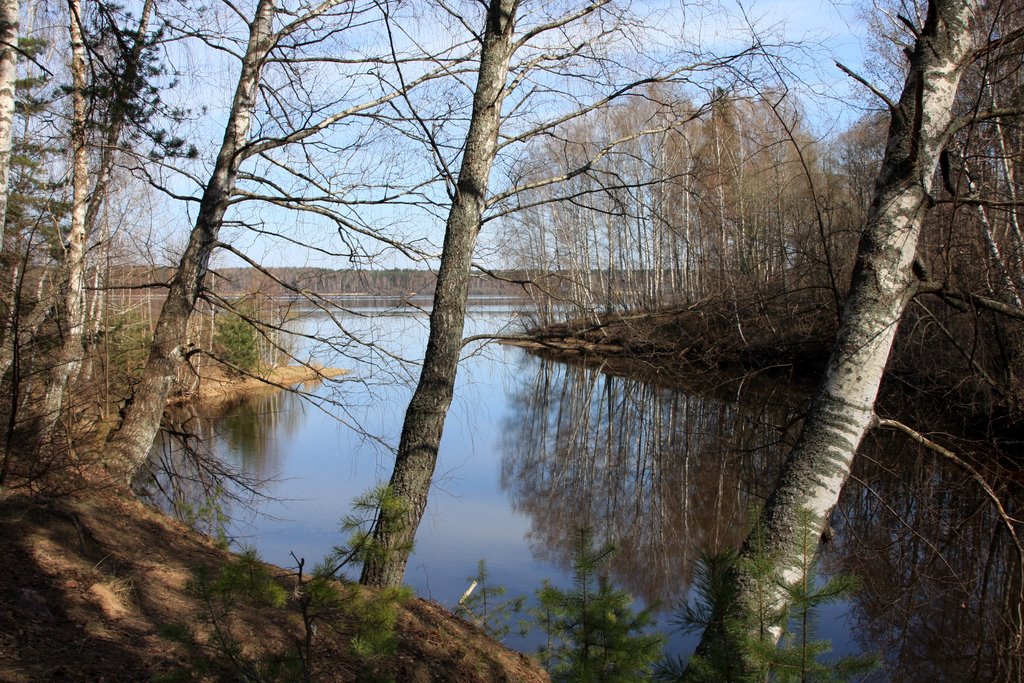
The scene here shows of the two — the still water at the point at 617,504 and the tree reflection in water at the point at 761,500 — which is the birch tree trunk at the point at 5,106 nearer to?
the still water at the point at 617,504

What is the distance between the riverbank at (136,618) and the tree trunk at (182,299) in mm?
1201

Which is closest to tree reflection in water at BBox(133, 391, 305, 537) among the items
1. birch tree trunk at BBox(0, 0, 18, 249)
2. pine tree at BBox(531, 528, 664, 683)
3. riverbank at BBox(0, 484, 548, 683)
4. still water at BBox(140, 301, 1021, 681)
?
still water at BBox(140, 301, 1021, 681)

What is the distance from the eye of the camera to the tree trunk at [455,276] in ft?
15.8

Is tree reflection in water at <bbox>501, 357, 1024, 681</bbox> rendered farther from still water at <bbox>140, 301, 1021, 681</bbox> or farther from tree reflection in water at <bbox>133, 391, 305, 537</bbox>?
tree reflection in water at <bbox>133, 391, 305, 537</bbox>

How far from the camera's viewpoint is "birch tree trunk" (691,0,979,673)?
10.1ft

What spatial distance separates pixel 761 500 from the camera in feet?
28.5

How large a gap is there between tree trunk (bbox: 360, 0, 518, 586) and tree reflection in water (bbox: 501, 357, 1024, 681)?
121cm

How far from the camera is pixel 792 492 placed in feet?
10.1

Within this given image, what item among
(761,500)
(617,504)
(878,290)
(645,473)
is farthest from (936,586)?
(645,473)

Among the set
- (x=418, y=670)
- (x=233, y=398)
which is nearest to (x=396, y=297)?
(x=418, y=670)

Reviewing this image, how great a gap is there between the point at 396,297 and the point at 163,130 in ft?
7.51

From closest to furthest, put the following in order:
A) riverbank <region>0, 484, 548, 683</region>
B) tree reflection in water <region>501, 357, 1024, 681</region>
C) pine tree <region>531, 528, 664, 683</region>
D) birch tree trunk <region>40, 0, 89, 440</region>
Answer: pine tree <region>531, 528, 664, 683</region> < riverbank <region>0, 484, 548, 683</region> < tree reflection in water <region>501, 357, 1024, 681</region> < birch tree trunk <region>40, 0, 89, 440</region>

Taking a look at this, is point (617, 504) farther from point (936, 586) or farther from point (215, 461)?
point (215, 461)

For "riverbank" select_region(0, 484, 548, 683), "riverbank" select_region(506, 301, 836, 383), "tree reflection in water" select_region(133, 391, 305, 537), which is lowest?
"tree reflection in water" select_region(133, 391, 305, 537)
